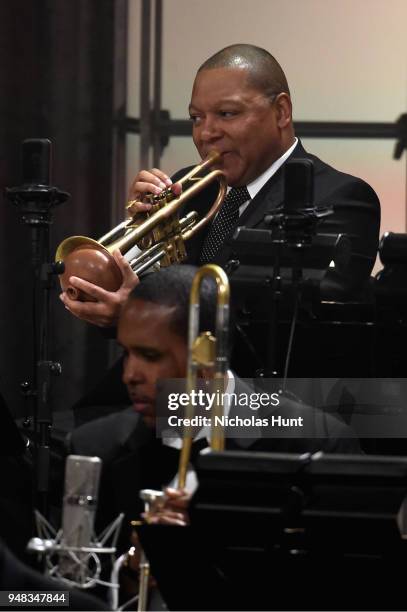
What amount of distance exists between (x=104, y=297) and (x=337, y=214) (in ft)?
2.48

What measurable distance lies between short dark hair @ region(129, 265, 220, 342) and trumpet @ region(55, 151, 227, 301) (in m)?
0.68

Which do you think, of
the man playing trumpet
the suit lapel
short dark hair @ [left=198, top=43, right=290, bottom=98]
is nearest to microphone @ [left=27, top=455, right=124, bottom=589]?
the man playing trumpet

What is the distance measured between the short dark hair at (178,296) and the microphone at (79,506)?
0.40 metres

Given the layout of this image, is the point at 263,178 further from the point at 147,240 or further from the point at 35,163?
the point at 35,163

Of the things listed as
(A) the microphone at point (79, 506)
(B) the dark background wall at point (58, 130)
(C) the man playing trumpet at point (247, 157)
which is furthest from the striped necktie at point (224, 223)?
(A) the microphone at point (79, 506)

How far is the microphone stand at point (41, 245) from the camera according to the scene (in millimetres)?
3121

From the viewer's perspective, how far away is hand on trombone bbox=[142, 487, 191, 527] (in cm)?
194

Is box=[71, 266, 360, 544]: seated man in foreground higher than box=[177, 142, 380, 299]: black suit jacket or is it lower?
lower

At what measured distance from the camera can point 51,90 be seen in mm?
5133

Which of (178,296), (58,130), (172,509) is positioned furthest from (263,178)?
(172,509)

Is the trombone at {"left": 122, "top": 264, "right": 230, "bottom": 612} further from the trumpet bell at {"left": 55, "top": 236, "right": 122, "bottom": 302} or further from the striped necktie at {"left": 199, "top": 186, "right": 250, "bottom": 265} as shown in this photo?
the striped necktie at {"left": 199, "top": 186, "right": 250, "bottom": 265}

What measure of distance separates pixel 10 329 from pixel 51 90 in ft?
3.20

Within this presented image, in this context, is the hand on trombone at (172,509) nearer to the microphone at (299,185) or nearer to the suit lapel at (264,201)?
the microphone at (299,185)

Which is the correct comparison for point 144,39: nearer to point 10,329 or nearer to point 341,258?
point 10,329
